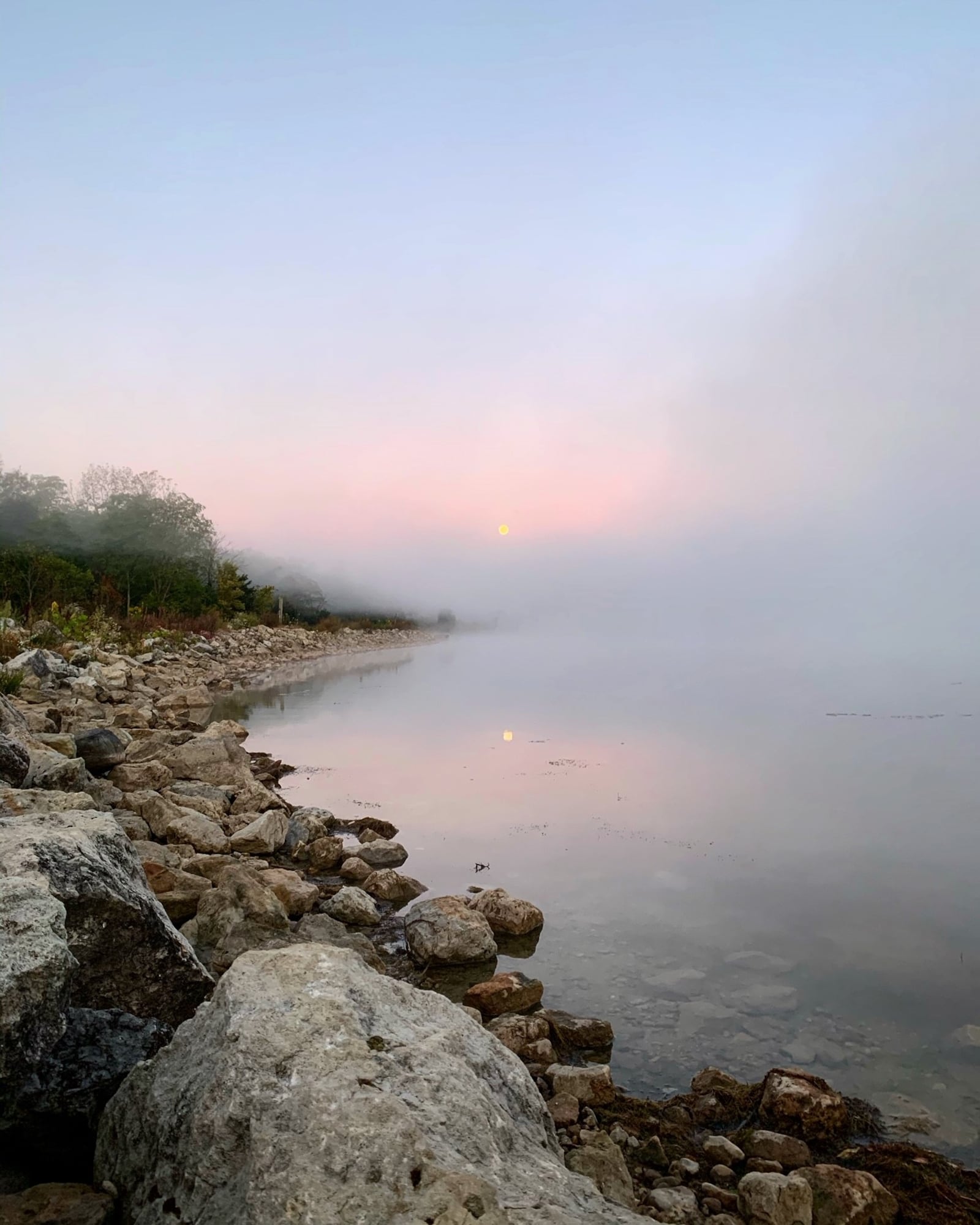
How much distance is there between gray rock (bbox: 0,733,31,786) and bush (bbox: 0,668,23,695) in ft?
26.3

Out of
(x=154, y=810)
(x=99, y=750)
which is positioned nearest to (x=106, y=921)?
(x=154, y=810)

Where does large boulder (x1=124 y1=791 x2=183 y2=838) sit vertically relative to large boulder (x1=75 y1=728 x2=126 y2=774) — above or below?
below

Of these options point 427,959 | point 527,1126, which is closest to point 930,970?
point 427,959

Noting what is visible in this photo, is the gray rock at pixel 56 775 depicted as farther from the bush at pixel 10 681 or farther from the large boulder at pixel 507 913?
the bush at pixel 10 681

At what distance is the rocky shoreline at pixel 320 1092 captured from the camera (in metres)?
2.38

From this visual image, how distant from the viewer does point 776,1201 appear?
3789 mm

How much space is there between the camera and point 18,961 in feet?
9.39

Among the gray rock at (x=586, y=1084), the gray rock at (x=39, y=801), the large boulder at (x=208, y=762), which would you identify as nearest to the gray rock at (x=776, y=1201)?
the gray rock at (x=586, y=1084)

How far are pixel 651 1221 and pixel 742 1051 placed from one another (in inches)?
139

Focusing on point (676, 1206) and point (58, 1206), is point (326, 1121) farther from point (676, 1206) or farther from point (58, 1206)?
point (676, 1206)

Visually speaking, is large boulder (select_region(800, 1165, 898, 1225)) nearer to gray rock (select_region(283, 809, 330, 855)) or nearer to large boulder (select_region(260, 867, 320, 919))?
large boulder (select_region(260, 867, 320, 919))

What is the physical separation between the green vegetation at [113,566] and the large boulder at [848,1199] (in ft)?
73.5

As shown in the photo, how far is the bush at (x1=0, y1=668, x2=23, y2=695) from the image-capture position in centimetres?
1362

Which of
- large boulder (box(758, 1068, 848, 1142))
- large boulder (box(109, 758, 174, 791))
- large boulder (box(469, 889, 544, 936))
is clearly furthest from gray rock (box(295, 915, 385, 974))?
large boulder (box(109, 758, 174, 791))
